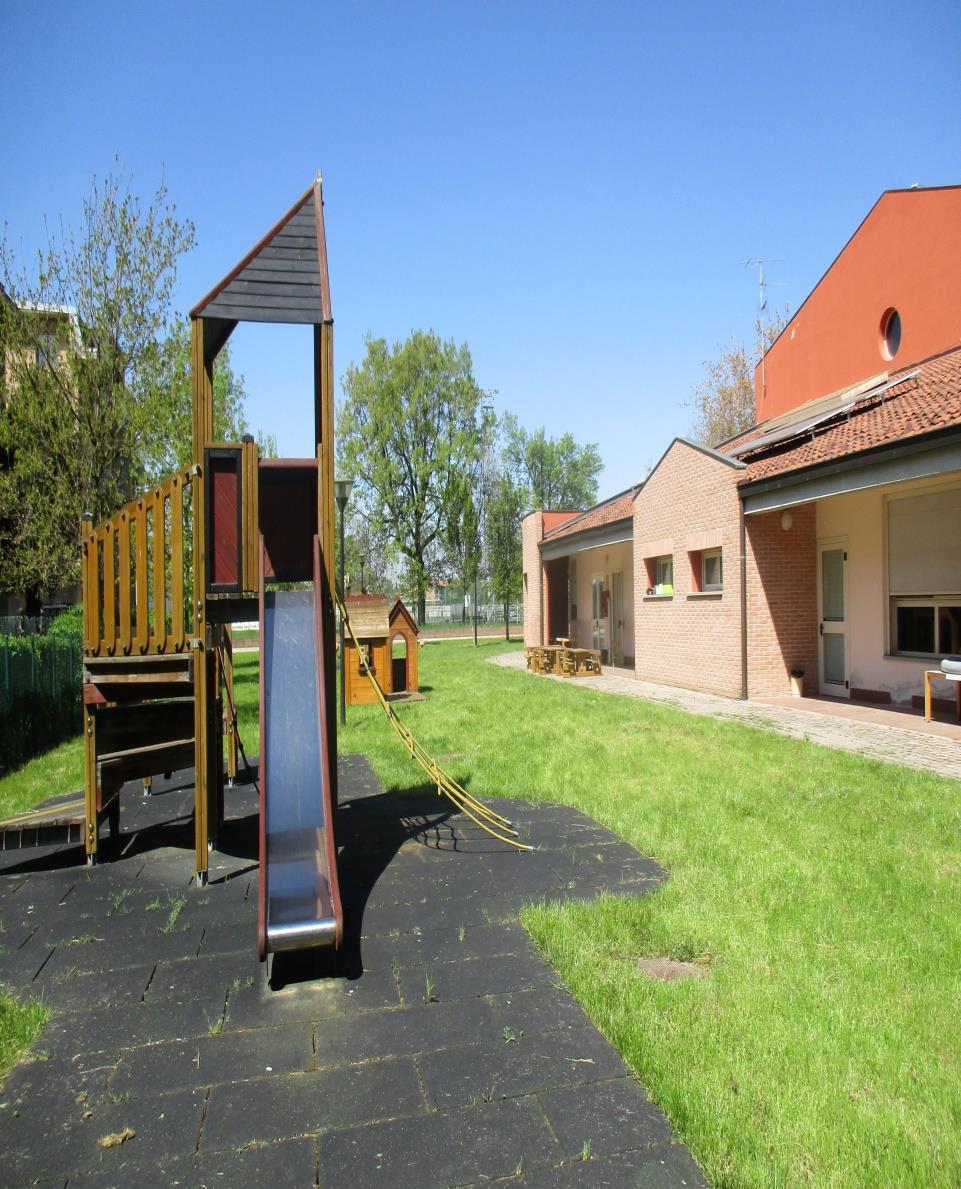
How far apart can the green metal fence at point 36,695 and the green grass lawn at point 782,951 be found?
196cm

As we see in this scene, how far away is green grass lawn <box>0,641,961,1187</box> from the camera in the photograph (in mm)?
2480

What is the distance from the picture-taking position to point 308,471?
5512mm

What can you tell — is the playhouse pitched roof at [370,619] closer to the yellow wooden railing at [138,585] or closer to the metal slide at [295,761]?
the yellow wooden railing at [138,585]

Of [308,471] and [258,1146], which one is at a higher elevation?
[308,471]

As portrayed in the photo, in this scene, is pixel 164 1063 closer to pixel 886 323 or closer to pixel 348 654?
pixel 348 654

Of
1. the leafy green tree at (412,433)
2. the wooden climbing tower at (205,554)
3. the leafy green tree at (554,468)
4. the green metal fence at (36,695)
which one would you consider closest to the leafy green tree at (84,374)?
the green metal fence at (36,695)

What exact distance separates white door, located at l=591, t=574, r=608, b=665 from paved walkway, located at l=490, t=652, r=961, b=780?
7.14m

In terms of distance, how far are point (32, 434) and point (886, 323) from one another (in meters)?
16.2

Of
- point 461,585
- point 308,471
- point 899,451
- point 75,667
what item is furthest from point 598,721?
point 461,585

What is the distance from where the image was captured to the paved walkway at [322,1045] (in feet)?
7.93

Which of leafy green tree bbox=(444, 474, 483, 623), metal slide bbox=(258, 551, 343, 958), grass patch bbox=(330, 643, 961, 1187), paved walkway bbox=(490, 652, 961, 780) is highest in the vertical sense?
leafy green tree bbox=(444, 474, 483, 623)

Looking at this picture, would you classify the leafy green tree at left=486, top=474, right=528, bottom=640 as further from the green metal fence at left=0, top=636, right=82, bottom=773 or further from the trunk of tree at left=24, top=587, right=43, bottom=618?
the green metal fence at left=0, top=636, right=82, bottom=773

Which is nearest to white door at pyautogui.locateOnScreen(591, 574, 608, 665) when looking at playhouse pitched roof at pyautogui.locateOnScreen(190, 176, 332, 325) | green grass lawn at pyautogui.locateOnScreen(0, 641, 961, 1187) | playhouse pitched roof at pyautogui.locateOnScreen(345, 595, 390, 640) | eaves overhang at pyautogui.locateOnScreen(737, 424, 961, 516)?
playhouse pitched roof at pyautogui.locateOnScreen(345, 595, 390, 640)

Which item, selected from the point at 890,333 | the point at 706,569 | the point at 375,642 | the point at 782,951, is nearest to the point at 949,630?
the point at 706,569
